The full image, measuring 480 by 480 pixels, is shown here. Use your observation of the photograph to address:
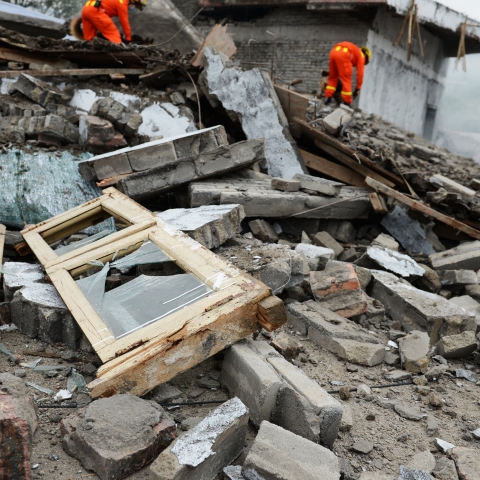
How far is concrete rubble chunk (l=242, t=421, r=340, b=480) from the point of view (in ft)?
6.70

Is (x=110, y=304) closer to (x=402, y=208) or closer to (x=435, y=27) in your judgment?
A: (x=402, y=208)

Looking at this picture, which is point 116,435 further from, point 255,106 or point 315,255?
point 255,106

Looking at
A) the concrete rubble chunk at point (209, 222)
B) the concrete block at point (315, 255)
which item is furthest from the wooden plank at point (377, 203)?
the concrete rubble chunk at point (209, 222)

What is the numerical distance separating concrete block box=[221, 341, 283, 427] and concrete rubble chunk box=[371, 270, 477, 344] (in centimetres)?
171

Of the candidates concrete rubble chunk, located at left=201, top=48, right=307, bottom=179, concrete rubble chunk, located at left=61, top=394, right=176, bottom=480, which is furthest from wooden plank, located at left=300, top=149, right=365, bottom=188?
concrete rubble chunk, located at left=61, top=394, right=176, bottom=480

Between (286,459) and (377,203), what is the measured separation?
4.25m

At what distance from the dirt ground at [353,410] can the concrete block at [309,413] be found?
0.16 metres

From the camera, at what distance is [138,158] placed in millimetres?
5176

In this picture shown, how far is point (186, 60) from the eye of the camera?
7297 mm

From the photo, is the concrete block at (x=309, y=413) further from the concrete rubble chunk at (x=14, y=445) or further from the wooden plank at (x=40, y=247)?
the wooden plank at (x=40, y=247)

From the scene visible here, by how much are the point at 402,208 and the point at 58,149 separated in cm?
420

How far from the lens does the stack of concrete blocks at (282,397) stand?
7.98ft

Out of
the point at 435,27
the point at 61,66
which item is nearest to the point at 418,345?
the point at 61,66

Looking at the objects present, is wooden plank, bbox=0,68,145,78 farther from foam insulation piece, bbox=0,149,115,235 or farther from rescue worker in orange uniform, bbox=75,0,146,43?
foam insulation piece, bbox=0,149,115,235
